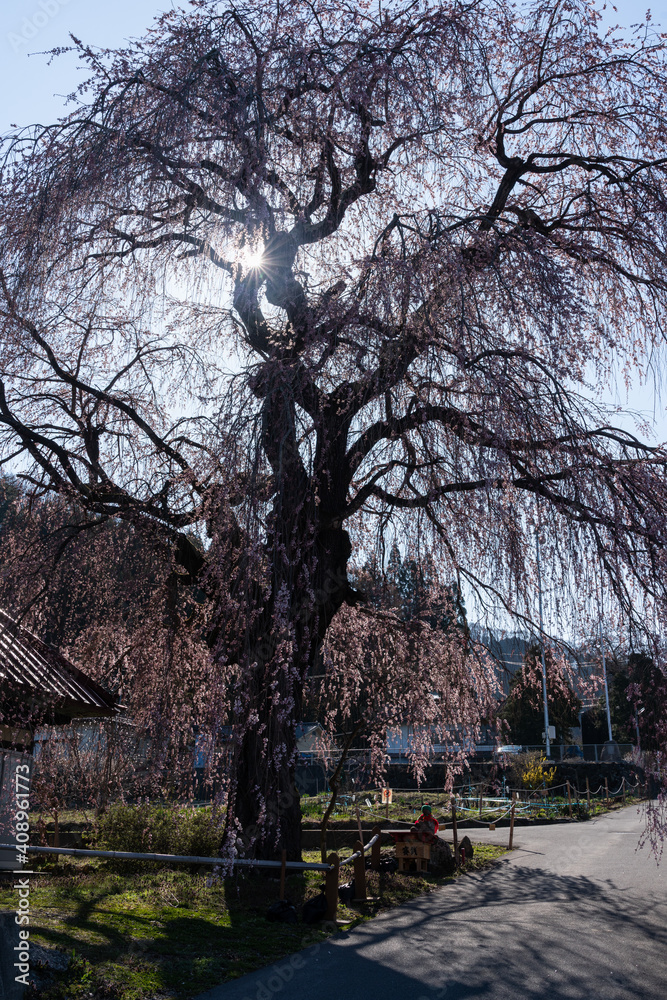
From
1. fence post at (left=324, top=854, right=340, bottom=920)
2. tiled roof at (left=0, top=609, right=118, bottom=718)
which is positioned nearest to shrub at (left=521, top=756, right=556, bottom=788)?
fence post at (left=324, top=854, right=340, bottom=920)

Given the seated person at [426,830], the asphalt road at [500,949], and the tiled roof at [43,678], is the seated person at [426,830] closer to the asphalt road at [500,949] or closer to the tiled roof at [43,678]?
the asphalt road at [500,949]

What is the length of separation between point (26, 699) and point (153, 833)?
16.2 feet

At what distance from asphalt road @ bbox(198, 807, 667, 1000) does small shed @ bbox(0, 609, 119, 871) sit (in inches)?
126

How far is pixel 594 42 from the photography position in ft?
27.9

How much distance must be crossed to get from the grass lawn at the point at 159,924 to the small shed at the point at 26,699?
3.96 feet

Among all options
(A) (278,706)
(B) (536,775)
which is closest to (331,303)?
(A) (278,706)

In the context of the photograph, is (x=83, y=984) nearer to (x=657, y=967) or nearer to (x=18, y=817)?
(x=18, y=817)

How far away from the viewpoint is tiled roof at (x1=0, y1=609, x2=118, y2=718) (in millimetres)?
7723

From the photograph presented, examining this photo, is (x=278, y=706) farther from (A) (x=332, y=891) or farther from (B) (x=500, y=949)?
(B) (x=500, y=949)

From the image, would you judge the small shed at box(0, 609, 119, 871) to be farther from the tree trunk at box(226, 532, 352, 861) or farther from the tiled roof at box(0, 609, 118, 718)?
the tree trunk at box(226, 532, 352, 861)

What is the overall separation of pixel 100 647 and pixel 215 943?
5.33 metres

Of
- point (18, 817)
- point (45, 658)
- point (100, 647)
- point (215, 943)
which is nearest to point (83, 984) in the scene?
point (215, 943)

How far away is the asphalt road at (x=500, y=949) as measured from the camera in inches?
245

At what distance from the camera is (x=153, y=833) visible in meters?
11.8
